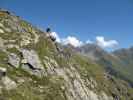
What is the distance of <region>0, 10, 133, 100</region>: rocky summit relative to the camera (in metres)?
80.2

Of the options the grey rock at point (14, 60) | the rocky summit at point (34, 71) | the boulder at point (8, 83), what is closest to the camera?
the boulder at point (8, 83)

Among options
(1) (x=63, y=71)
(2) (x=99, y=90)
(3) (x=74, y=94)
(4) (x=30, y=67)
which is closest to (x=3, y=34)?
(4) (x=30, y=67)

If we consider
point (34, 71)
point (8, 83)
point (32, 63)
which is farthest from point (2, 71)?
point (32, 63)

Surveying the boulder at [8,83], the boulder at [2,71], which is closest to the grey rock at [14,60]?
the boulder at [2,71]

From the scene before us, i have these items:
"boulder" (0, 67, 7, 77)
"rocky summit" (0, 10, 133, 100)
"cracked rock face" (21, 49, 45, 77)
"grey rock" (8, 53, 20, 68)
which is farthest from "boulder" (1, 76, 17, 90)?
"cracked rock face" (21, 49, 45, 77)

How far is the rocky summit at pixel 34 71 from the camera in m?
80.2

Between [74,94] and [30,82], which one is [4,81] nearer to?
[30,82]

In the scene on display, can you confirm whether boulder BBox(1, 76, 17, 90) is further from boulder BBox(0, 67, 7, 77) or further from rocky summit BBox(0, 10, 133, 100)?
boulder BBox(0, 67, 7, 77)

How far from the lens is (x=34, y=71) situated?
93875mm

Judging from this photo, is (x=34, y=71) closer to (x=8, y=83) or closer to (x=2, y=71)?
(x=8, y=83)

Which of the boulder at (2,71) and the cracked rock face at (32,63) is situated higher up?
the cracked rock face at (32,63)

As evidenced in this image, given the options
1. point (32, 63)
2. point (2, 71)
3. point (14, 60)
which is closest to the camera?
point (2, 71)

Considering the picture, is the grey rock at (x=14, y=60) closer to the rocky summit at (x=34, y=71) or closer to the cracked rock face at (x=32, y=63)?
the rocky summit at (x=34, y=71)

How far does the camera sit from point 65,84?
97688 mm
